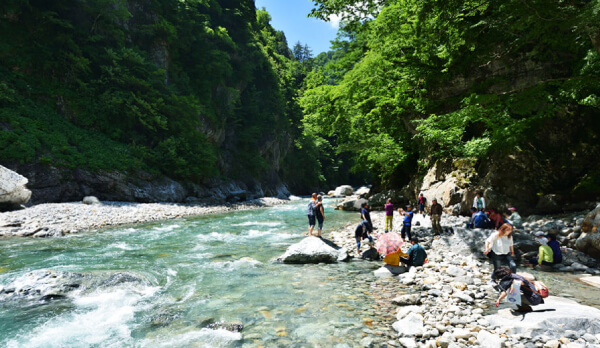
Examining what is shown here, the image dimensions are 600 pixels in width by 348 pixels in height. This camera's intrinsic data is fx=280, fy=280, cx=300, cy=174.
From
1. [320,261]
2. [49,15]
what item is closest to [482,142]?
[320,261]

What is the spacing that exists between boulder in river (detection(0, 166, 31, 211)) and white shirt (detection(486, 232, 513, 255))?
20559mm

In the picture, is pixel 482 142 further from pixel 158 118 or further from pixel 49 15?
pixel 49 15

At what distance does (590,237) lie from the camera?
7695mm

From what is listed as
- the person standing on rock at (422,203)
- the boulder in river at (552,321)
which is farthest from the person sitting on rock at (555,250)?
the person standing on rock at (422,203)

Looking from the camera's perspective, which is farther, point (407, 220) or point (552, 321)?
point (407, 220)

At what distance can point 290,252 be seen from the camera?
29.0 ft

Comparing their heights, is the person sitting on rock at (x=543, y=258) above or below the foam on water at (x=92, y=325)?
above

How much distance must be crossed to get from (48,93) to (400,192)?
2868 cm

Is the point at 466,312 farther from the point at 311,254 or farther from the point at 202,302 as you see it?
the point at 202,302

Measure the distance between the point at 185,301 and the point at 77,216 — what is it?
13736mm

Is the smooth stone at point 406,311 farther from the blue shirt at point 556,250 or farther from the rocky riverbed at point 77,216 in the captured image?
the rocky riverbed at point 77,216

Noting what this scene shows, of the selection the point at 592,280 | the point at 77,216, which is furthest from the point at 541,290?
the point at 77,216

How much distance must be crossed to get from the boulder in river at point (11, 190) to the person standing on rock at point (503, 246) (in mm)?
20508

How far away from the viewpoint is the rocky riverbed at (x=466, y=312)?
12.9ft
